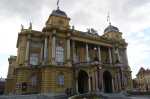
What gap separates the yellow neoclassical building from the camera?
34.8 metres

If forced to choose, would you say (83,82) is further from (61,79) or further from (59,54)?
(59,54)

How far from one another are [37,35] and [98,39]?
18151 millimetres

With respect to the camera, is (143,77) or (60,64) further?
(143,77)

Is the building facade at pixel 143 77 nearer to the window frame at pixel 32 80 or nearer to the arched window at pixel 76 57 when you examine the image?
the arched window at pixel 76 57

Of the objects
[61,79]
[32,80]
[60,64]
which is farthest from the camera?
[32,80]

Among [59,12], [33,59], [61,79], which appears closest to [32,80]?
[33,59]

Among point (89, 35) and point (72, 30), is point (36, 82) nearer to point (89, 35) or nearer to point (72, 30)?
point (72, 30)

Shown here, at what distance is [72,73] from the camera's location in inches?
1476

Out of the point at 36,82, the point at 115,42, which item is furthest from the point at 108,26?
the point at 36,82

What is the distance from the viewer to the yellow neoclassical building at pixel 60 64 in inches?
1369

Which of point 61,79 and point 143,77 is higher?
A: point 61,79

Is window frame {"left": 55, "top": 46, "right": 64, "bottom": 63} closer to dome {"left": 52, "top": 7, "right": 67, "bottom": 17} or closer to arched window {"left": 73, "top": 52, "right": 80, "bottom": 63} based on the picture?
arched window {"left": 73, "top": 52, "right": 80, "bottom": 63}

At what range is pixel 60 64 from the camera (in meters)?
37.0

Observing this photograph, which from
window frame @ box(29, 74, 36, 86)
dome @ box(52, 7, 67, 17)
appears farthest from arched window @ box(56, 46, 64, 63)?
dome @ box(52, 7, 67, 17)
